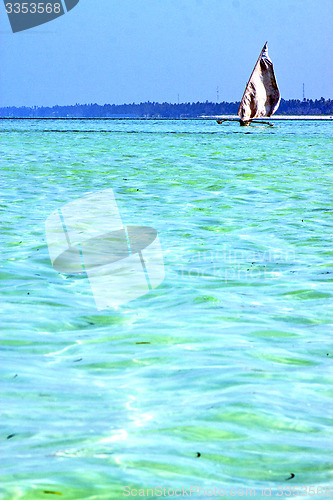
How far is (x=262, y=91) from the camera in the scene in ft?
241

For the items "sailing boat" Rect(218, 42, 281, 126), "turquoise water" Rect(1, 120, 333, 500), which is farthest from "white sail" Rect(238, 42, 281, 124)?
"turquoise water" Rect(1, 120, 333, 500)

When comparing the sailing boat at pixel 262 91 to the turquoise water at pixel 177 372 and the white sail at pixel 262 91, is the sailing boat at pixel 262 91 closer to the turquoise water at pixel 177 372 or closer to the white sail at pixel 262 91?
the white sail at pixel 262 91

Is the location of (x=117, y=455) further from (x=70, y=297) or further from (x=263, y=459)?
(x=70, y=297)

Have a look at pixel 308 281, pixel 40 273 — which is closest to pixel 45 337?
pixel 40 273

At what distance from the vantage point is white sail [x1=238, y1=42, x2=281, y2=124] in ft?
235

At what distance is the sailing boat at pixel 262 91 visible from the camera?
71500 millimetres

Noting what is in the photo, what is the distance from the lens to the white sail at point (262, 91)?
7150cm

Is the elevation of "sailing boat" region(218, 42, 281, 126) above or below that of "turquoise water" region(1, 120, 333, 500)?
above

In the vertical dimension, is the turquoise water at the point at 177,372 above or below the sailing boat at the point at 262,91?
below

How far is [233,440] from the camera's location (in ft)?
13.1

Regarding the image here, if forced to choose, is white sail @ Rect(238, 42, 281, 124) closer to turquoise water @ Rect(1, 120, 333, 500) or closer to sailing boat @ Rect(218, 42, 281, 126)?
sailing boat @ Rect(218, 42, 281, 126)

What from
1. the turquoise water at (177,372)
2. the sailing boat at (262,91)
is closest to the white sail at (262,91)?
the sailing boat at (262,91)

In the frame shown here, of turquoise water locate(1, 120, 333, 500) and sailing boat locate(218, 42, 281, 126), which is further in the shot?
sailing boat locate(218, 42, 281, 126)

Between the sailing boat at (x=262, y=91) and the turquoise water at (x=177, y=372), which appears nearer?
the turquoise water at (x=177, y=372)
